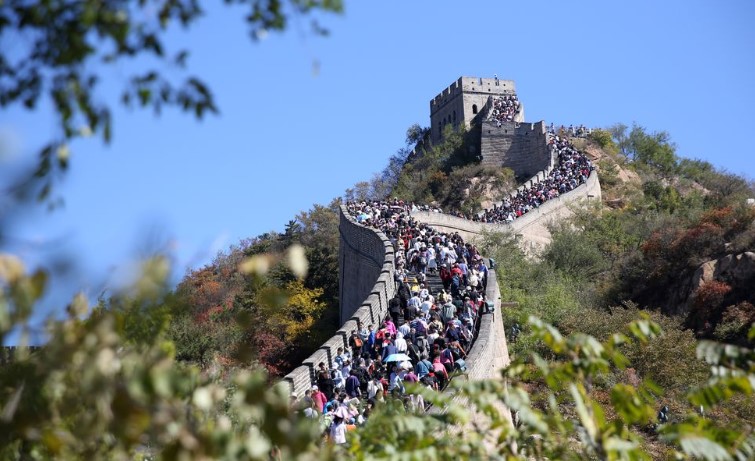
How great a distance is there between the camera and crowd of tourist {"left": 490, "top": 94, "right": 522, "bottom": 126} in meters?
63.2

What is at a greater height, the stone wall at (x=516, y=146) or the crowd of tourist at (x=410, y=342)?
the stone wall at (x=516, y=146)

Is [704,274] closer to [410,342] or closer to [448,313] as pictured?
[448,313]

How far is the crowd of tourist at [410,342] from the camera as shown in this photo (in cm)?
1177

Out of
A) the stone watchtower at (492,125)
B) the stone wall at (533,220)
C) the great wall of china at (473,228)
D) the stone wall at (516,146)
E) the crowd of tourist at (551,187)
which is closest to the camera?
the great wall of china at (473,228)

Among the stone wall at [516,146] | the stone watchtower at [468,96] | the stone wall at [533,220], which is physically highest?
the stone watchtower at [468,96]

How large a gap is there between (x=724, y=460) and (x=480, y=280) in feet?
59.6

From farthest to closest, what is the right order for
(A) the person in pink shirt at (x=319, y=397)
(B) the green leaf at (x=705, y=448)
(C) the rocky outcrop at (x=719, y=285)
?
(C) the rocky outcrop at (x=719, y=285)
(A) the person in pink shirt at (x=319, y=397)
(B) the green leaf at (x=705, y=448)

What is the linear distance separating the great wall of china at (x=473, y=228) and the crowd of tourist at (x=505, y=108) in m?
0.63

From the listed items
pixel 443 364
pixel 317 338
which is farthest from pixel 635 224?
pixel 443 364

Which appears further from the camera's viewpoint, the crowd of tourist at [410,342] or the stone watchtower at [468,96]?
the stone watchtower at [468,96]

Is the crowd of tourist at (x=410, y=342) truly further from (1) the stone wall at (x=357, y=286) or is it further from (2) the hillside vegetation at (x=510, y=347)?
(2) the hillside vegetation at (x=510, y=347)

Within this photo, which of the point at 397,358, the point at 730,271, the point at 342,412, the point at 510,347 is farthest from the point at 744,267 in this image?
the point at 342,412

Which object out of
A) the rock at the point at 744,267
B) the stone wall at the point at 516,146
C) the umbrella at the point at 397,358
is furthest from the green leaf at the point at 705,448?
the stone wall at the point at 516,146

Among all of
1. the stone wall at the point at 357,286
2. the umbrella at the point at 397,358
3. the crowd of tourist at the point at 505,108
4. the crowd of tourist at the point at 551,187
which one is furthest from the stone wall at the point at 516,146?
the umbrella at the point at 397,358
